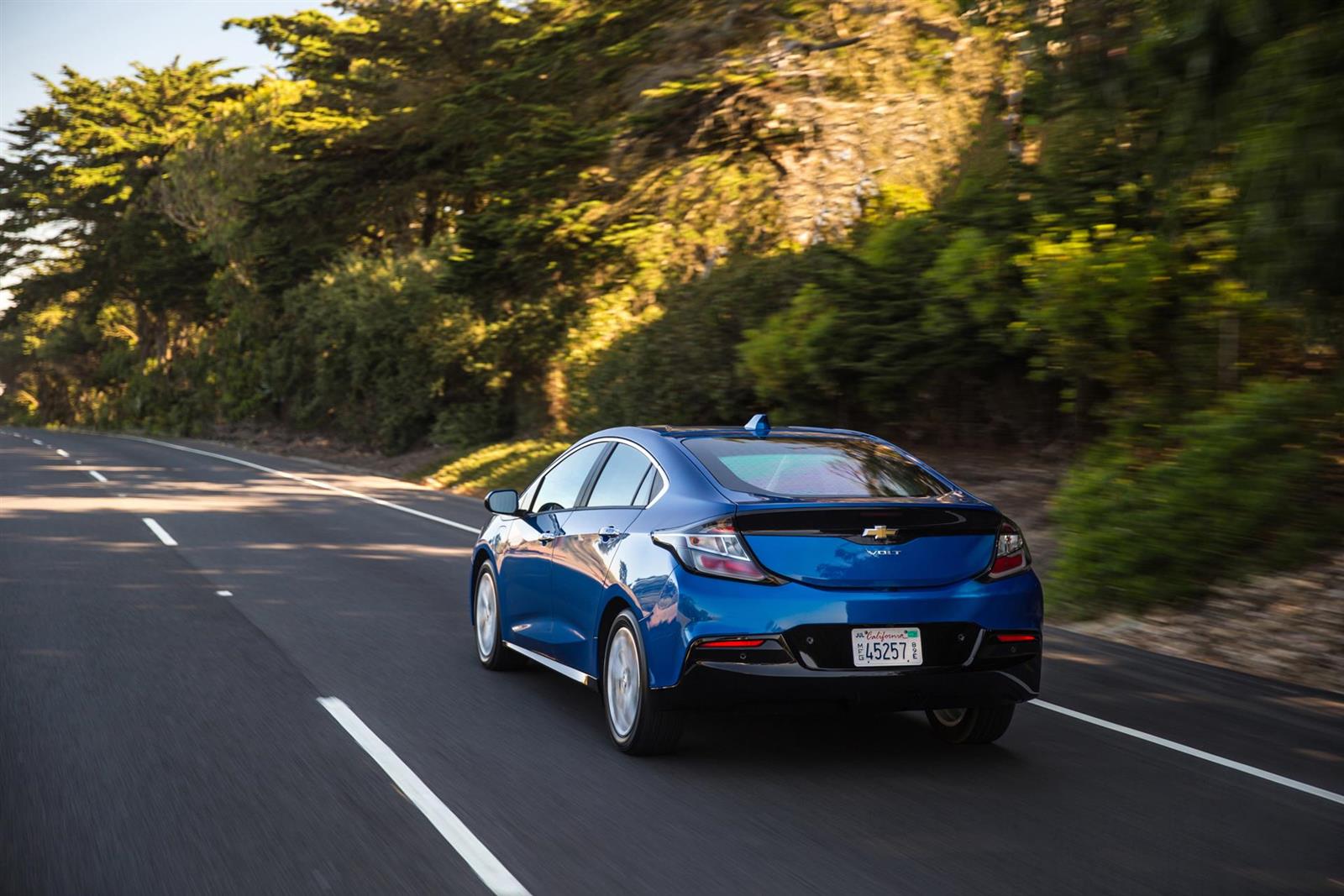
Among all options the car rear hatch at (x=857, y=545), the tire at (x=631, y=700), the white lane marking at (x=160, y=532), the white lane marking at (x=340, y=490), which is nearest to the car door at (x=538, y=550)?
the tire at (x=631, y=700)

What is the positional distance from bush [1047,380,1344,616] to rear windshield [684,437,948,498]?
3.99 metres

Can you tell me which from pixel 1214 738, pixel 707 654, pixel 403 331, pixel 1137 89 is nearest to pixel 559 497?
pixel 707 654

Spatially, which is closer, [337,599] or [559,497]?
[559,497]

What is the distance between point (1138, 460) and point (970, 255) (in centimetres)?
342

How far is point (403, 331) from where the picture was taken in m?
34.2

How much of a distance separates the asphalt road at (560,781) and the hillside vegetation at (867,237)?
2195 millimetres

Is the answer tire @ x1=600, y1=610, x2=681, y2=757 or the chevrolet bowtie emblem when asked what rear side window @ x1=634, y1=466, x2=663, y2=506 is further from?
the chevrolet bowtie emblem

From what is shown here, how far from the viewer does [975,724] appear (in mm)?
6664

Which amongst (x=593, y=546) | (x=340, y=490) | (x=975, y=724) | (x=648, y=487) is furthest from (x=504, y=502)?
(x=340, y=490)

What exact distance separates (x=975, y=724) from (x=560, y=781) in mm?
1979

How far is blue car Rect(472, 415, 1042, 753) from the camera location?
601 cm

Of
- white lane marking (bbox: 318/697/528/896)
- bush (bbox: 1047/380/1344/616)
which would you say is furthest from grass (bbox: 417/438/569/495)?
white lane marking (bbox: 318/697/528/896)

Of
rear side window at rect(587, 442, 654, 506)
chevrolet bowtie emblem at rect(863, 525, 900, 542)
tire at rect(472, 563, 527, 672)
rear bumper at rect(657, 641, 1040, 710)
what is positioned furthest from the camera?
tire at rect(472, 563, 527, 672)

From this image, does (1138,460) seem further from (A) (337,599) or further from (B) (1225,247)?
(A) (337,599)
